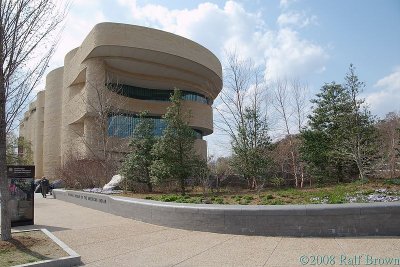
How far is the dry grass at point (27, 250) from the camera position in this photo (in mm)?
6660

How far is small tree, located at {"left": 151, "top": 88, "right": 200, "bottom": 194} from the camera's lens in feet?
57.4

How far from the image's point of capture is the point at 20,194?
463 inches

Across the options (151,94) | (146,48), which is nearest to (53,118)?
(151,94)

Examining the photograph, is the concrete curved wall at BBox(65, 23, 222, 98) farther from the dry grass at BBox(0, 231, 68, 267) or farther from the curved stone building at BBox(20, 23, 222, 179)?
the dry grass at BBox(0, 231, 68, 267)

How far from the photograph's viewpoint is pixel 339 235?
7.87 metres

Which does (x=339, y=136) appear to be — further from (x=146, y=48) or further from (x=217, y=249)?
(x=146, y=48)

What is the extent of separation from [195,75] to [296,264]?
44.7 m

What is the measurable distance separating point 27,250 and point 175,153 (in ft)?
35.1

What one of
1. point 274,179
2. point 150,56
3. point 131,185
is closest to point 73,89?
point 150,56

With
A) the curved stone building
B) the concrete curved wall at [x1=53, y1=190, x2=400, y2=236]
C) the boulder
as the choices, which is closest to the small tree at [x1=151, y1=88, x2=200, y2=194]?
the boulder

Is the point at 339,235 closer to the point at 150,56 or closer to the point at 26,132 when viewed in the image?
the point at 150,56

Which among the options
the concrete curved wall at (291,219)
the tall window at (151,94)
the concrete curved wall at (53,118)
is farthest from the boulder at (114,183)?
the concrete curved wall at (53,118)

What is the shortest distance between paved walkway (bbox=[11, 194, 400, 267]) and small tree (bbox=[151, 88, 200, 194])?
761cm

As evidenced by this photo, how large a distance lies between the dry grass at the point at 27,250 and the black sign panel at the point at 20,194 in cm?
301
